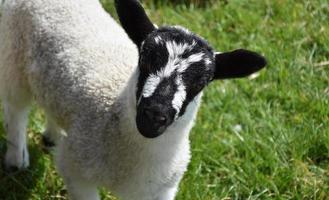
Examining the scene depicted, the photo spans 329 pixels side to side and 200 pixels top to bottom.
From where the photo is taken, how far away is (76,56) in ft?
12.5

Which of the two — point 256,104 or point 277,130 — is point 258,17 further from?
point 277,130

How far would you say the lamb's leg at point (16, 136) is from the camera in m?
4.36

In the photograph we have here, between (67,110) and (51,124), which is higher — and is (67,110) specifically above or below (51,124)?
above

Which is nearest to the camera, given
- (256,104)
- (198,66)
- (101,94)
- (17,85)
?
(198,66)

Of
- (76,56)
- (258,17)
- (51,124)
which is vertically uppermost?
(76,56)

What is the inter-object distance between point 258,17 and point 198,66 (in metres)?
3.39

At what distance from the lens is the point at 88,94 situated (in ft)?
12.1

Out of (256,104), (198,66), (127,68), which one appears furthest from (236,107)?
(198,66)

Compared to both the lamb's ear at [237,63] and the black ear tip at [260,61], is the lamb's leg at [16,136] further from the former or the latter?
the black ear tip at [260,61]

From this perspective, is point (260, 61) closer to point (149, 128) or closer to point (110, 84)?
point (149, 128)

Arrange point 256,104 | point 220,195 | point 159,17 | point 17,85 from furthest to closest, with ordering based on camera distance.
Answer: point 159,17 → point 256,104 → point 220,195 → point 17,85

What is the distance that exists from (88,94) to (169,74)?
0.80 metres

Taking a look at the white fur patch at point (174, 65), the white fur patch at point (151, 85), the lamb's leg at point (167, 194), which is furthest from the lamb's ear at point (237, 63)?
the lamb's leg at point (167, 194)

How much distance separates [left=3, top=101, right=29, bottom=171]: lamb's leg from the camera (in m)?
4.36
